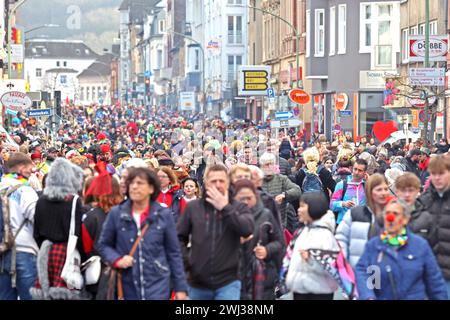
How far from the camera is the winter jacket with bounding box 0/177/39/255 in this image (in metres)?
10.4

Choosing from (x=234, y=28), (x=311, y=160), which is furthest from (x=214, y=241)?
(x=234, y=28)

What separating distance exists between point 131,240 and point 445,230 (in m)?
2.54

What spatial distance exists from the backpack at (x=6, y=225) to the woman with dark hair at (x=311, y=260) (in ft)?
7.83

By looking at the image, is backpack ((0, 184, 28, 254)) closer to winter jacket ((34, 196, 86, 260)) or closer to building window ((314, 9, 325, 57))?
winter jacket ((34, 196, 86, 260))

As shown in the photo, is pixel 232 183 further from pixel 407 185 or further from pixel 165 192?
pixel 165 192

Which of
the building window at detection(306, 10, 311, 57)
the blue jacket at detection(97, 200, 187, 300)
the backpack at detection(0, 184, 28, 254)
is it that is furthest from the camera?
the building window at detection(306, 10, 311, 57)

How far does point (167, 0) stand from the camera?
164m

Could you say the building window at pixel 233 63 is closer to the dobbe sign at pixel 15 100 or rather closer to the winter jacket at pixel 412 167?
the dobbe sign at pixel 15 100

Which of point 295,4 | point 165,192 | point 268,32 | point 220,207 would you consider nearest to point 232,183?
point 220,207

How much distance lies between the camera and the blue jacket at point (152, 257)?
8.86 m

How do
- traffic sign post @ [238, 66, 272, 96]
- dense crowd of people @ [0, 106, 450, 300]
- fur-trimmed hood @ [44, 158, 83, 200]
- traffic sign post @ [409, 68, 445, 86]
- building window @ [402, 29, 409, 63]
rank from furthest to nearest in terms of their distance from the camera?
1. traffic sign post @ [238, 66, 272, 96]
2. building window @ [402, 29, 409, 63]
3. traffic sign post @ [409, 68, 445, 86]
4. fur-trimmed hood @ [44, 158, 83, 200]
5. dense crowd of people @ [0, 106, 450, 300]

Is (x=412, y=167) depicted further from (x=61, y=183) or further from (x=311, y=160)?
(x=61, y=183)

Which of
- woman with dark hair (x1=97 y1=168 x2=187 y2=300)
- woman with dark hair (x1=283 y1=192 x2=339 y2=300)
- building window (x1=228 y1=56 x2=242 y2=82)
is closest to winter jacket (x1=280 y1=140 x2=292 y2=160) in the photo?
woman with dark hair (x1=283 y1=192 x2=339 y2=300)

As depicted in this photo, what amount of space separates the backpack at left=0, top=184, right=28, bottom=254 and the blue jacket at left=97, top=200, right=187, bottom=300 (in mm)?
1564
